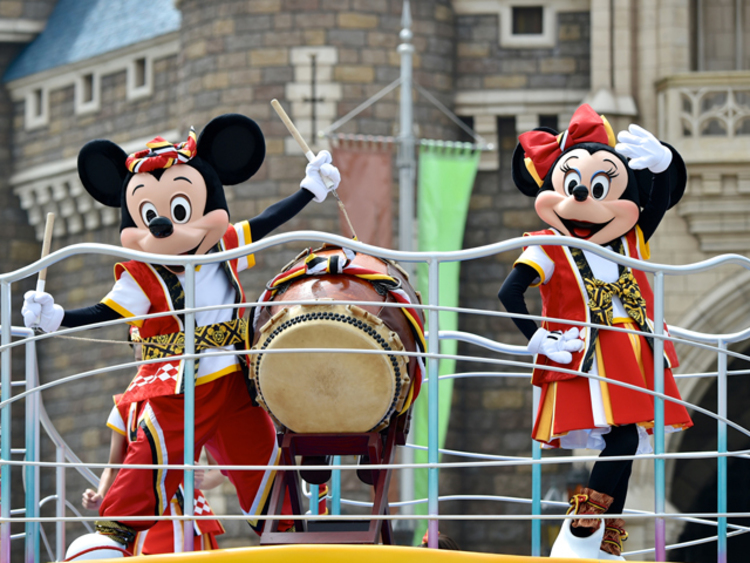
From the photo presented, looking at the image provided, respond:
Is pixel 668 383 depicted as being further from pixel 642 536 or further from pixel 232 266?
pixel 642 536

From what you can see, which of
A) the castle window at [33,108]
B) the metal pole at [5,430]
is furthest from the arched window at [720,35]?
the metal pole at [5,430]

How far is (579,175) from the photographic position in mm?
3156

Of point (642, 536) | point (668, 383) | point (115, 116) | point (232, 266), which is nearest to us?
point (668, 383)

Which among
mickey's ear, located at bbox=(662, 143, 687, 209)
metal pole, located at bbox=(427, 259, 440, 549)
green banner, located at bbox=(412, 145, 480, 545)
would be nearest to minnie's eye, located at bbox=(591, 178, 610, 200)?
mickey's ear, located at bbox=(662, 143, 687, 209)

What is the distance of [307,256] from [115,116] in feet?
27.7

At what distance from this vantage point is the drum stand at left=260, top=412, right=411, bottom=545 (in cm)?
277

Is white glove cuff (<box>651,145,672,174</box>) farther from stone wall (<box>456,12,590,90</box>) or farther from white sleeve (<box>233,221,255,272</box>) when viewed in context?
stone wall (<box>456,12,590,90</box>)

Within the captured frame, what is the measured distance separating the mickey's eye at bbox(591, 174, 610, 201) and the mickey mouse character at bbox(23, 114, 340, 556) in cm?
71

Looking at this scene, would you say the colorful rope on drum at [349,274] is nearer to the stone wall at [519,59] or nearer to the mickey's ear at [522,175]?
the mickey's ear at [522,175]

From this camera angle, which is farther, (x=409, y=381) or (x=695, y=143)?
(x=695, y=143)

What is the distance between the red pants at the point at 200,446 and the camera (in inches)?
117

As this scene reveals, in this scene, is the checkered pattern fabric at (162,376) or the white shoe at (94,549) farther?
the checkered pattern fabric at (162,376)

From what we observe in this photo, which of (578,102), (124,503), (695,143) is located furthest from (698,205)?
(124,503)

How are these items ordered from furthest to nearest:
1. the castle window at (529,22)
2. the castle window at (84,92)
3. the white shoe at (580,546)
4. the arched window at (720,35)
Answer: the castle window at (84,92), the castle window at (529,22), the arched window at (720,35), the white shoe at (580,546)
